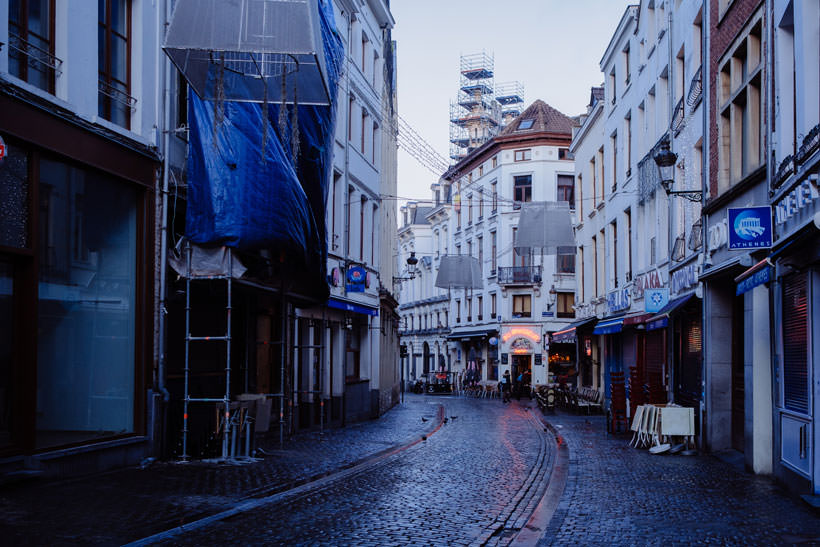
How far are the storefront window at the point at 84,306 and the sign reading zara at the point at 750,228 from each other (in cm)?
852

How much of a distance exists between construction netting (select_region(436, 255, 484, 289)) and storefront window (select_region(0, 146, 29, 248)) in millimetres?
36220

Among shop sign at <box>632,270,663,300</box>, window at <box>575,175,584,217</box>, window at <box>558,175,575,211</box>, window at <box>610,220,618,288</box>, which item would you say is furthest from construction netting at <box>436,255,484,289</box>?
shop sign at <box>632,270,663,300</box>

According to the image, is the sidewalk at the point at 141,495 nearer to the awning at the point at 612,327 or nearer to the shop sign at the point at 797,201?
the shop sign at the point at 797,201

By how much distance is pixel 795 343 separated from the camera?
11.2m

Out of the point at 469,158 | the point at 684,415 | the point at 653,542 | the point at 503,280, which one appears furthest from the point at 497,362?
the point at 653,542

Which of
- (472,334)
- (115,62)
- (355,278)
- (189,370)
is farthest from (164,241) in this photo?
(472,334)

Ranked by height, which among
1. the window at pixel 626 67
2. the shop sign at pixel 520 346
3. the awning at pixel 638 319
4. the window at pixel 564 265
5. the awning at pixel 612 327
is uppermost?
the window at pixel 626 67

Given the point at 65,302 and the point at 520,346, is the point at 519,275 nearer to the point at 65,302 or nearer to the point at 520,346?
the point at 520,346

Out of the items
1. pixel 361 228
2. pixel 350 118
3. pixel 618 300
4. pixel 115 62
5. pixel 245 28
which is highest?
pixel 350 118

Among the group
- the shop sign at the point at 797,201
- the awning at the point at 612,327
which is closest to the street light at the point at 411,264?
the awning at the point at 612,327

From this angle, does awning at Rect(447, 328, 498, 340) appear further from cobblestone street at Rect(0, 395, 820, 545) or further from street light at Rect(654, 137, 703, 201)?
cobblestone street at Rect(0, 395, 820, 545)

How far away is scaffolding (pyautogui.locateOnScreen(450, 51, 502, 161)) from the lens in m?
88.3

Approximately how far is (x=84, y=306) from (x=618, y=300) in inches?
781

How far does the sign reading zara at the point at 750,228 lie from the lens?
1188 centimetres
